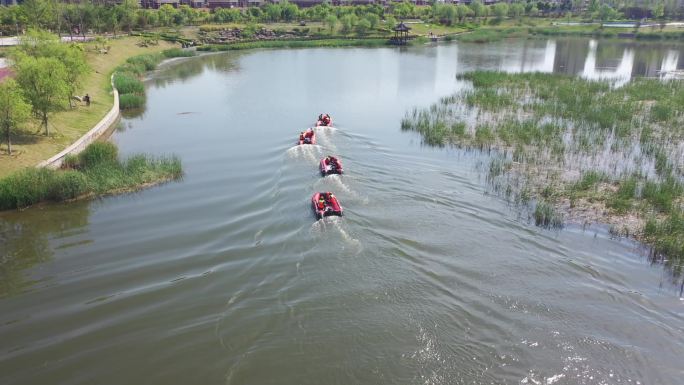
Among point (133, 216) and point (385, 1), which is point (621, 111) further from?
point (385, 1)

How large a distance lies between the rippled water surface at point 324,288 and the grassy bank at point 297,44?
58.7 metres

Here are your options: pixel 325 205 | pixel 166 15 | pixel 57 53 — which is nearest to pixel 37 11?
pixel 166 15

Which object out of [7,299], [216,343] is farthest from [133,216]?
[216,343]

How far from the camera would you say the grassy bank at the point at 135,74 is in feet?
129

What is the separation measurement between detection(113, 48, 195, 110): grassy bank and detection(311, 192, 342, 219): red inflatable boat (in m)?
26.8

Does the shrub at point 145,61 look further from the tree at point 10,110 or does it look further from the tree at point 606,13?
the tree at point 606,13

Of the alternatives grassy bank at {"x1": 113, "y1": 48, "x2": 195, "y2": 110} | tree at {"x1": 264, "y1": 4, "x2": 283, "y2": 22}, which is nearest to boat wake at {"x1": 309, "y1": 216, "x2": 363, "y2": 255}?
grassy bank at {"x1": 113, "y1": 48, "x2": 195, "y2": 110}

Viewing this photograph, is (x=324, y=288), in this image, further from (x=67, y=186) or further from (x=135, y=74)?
(x=135, y=74)

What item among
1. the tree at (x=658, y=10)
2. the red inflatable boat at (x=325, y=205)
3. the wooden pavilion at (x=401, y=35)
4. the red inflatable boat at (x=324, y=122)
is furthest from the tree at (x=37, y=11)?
the tree at (x=658, y=10)

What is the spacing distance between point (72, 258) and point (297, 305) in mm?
8370

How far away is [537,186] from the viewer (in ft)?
68.6

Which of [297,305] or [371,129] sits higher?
[371,129]

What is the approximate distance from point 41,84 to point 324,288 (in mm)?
21033

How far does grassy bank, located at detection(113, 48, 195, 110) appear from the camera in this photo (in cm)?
3944
